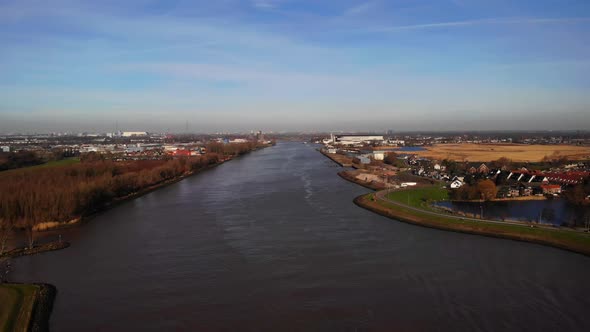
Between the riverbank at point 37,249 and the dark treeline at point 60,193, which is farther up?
the dark treeline at point 60,193

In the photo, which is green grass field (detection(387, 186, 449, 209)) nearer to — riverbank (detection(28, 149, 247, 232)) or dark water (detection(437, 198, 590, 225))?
dark water (detection(437, 198, 590, 225))

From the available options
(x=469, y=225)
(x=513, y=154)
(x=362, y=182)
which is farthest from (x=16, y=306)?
(x=513, y=154)

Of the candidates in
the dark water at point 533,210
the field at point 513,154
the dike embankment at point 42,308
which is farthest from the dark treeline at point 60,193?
the field at point 513,154

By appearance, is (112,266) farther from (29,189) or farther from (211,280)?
(29,189)

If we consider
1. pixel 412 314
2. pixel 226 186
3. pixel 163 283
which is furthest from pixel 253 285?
pixel 226 186

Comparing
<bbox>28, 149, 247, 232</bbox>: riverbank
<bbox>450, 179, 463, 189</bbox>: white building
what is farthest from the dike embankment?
<bbox>450, 179, 463, 189</bbox>: white building

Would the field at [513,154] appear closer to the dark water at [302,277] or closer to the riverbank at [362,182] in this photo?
the riverbank at [362,182]

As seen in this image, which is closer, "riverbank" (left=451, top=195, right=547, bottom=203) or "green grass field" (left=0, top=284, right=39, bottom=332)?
"green grass field" (left=0, top=284, right=39, bottom=332)
